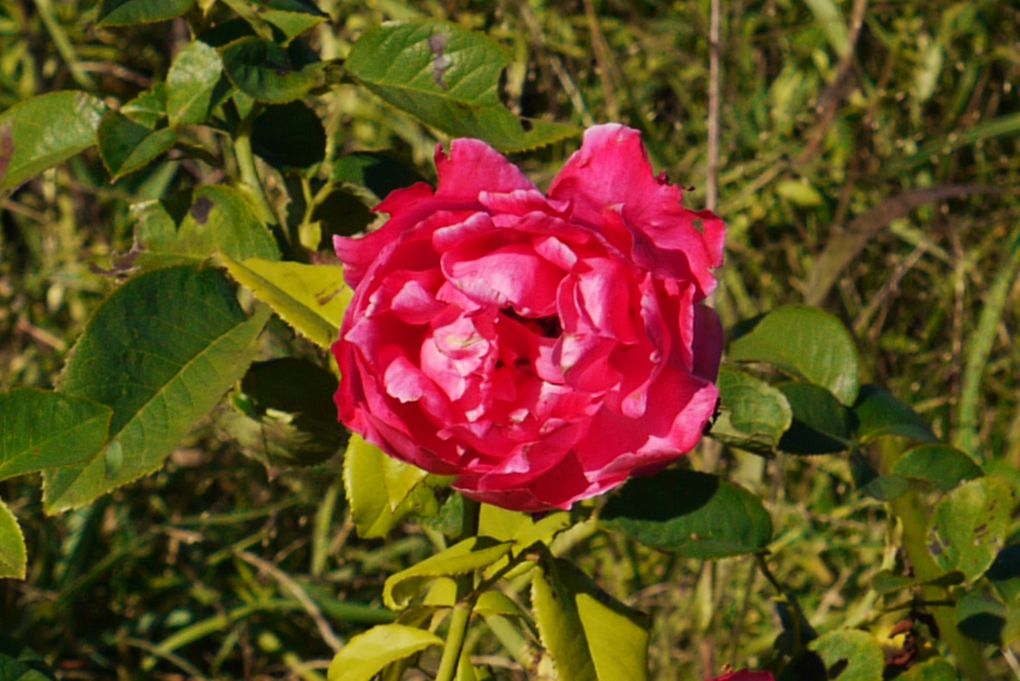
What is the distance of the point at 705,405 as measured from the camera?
639 mm

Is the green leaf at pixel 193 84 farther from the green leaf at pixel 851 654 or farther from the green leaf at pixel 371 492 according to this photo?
the green leaf at pixel 851 654

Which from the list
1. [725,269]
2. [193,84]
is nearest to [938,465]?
[193,84]

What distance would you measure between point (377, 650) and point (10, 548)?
21 centimetres

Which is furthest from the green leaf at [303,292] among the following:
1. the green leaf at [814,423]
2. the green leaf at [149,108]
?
the green leaf at [814,423]

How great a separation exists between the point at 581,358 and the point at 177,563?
4.46 feet

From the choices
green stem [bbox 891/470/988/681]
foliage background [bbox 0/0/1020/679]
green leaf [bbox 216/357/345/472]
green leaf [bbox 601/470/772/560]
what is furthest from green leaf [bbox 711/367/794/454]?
foliage background [bbox 0/0/1020/679]

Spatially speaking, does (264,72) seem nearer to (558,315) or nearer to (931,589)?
(558,315)

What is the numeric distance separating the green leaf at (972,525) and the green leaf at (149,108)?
0.57 m

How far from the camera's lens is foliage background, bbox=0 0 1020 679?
1.69m

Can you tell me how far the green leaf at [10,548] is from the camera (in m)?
0.66

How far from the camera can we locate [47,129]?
847 millimetres

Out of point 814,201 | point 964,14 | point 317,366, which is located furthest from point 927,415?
point 317,366

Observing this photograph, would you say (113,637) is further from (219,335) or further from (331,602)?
(219,335)

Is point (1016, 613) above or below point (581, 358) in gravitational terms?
below
